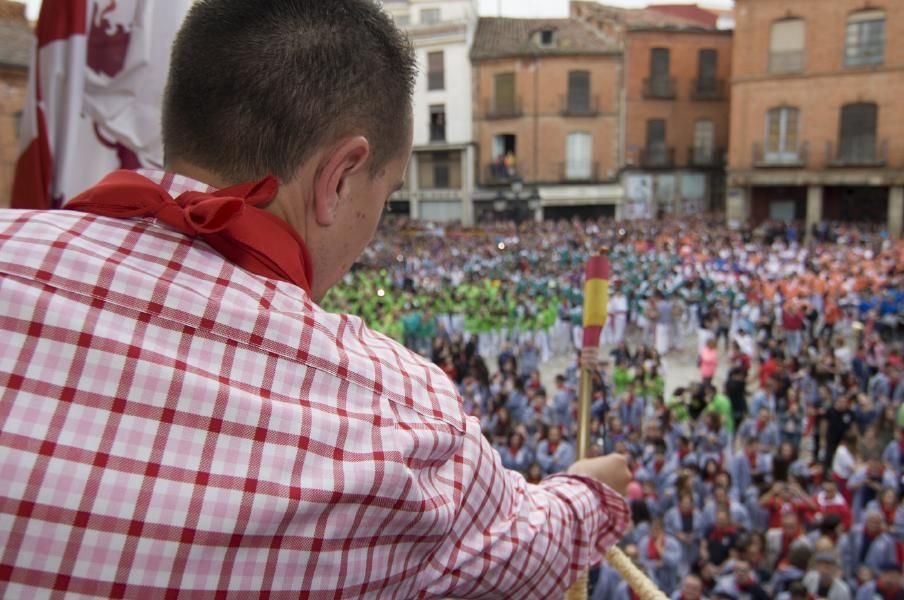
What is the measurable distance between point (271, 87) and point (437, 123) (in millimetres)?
34388

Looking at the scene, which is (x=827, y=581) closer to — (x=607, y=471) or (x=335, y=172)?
(x=607, y=471)

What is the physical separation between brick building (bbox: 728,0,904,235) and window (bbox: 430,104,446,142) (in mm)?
12135

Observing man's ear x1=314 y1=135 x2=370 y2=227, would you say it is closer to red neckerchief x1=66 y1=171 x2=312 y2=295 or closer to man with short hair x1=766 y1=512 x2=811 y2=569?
red neckerchief x1=66 y1=171 x2=312 y2=295

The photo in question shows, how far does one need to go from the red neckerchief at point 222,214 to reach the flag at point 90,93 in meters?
2.05

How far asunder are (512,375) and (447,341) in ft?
9.22

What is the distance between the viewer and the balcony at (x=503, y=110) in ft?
→ 110

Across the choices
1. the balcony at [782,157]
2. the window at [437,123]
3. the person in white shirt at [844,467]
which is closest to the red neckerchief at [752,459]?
the person in white shirt at [844,467]

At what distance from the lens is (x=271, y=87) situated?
1.11 m

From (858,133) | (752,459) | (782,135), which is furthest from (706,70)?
(752,459)

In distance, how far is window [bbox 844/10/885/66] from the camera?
88.6ft

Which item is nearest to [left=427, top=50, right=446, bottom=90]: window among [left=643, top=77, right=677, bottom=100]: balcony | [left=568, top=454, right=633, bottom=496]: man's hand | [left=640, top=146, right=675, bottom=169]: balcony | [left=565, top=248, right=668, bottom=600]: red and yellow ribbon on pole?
[left=643, top=77, right=677, bottom=100]: balcony

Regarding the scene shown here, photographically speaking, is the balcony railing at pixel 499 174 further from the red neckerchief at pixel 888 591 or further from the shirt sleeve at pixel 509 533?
the shirt sleeve at pixel 509 533

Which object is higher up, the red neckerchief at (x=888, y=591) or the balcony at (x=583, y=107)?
the balcony at (x=583, y=107)

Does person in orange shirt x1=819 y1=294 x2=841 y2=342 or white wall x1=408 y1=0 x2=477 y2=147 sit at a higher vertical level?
white wall x1=408 y1=0 x2=477 y2=147
